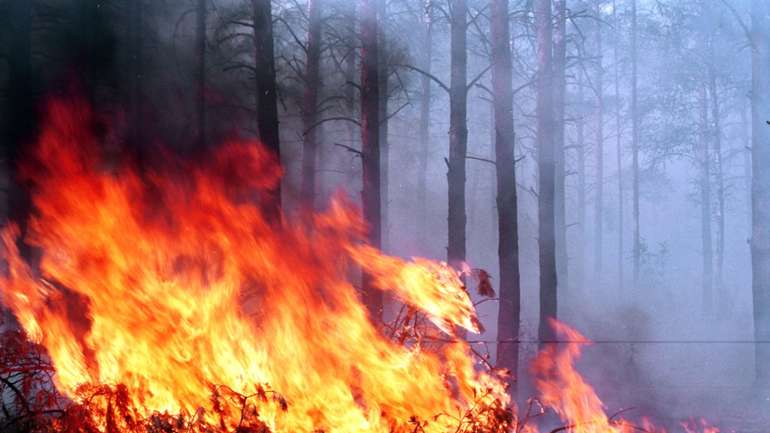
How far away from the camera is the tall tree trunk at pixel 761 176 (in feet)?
42.4

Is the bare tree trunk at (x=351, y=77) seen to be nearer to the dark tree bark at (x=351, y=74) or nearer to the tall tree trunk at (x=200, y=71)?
the dark tree bark at (x=351, y=74)

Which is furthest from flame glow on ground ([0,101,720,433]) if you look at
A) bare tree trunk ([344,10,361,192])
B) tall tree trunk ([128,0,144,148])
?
bare tree trunk ([344,10,361,192])

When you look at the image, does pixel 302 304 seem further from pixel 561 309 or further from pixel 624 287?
pixel 624 287

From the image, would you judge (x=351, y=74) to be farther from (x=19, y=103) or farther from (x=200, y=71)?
(x=19, y=103)

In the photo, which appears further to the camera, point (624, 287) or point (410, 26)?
point (624, 287)

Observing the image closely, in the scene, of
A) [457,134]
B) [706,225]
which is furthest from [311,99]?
[706,225]

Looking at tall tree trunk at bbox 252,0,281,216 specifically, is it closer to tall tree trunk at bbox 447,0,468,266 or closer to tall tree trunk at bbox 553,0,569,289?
tall tree trunk at bbox 447,0,468,266

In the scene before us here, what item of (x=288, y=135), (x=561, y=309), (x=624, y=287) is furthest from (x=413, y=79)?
(x=624, y=287)

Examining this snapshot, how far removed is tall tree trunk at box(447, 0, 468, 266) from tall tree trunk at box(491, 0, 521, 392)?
2.12 ft

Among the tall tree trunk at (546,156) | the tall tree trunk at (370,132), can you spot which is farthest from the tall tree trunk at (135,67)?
the tall tree trunk at (546,156)

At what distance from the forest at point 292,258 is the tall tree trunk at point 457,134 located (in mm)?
43

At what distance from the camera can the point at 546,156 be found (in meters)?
13.4

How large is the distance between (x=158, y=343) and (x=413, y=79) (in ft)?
68.2

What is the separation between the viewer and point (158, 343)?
619 cm
